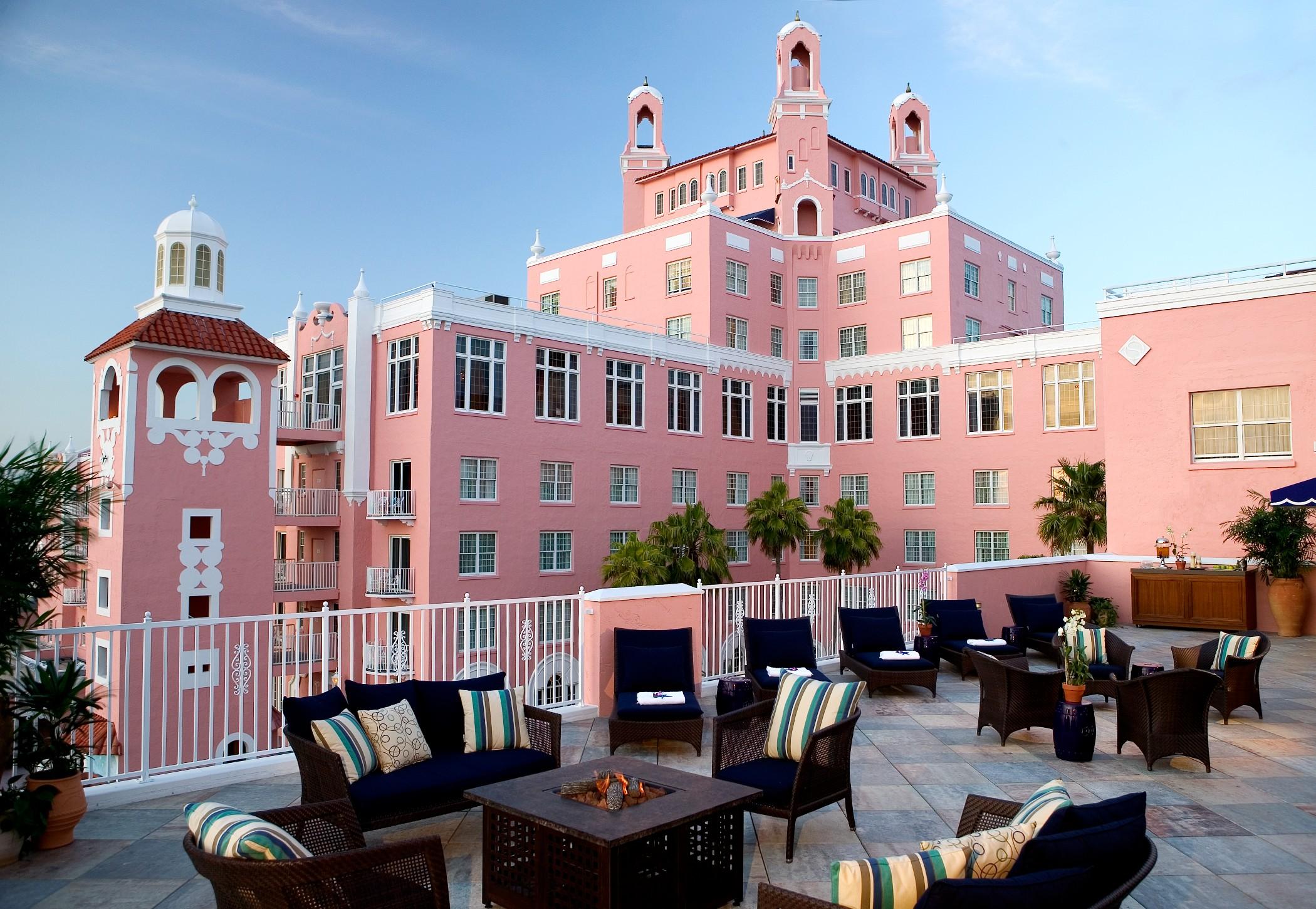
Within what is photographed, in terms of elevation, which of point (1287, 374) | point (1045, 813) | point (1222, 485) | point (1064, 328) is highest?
A: point (1064, 328)

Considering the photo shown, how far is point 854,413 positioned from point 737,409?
447 centimetres

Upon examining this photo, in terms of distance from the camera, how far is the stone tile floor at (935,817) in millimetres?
4613

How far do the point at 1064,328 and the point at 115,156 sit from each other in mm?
26589

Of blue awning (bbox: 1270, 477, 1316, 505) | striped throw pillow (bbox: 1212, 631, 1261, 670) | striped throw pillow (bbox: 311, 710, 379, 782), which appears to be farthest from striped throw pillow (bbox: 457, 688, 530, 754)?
blue awning (bbox: 1270, 477, 1316, 505)

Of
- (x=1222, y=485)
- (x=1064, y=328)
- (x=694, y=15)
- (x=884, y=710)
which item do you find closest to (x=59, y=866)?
(x=884, y=710)

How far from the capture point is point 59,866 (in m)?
4.83

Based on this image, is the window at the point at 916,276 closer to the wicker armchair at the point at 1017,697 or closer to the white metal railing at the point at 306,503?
the white metal railing at the point at 306,503

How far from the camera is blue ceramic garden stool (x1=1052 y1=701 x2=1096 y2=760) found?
7.14 m

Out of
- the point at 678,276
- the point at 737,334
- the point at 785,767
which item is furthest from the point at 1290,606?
the point at 678,276

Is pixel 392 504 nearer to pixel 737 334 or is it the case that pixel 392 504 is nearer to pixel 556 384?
pixel 556 384

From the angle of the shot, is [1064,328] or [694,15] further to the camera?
[1064,328]

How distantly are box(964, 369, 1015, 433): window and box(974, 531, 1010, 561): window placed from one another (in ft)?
11.2

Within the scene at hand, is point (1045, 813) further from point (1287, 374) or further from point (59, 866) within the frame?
point (1287, 374)

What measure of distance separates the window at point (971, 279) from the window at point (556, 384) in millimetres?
14918
